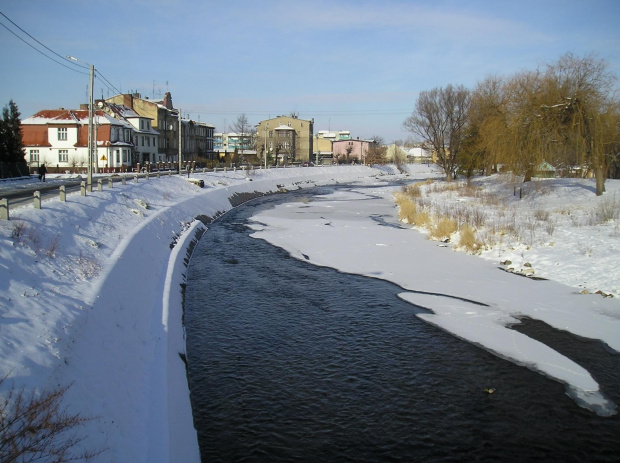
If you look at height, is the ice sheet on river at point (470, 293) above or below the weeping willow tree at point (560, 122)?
below

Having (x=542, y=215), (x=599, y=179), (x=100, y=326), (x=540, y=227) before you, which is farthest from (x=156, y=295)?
(x=599, y=179)

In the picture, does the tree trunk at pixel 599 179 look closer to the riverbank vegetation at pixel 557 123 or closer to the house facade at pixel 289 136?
the riverbank vegetation at pixel 557 123

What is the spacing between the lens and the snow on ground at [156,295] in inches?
315

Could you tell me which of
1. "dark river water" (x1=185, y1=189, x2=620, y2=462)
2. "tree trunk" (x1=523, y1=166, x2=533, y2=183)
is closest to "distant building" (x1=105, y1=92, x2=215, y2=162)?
"tree trunk" (x1=523, y1=166, x2=533, y2=183)

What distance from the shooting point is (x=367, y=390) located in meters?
10.1

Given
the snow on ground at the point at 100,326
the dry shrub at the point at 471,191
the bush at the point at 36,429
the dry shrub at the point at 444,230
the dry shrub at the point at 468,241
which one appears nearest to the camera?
the bush at the point at 36,429

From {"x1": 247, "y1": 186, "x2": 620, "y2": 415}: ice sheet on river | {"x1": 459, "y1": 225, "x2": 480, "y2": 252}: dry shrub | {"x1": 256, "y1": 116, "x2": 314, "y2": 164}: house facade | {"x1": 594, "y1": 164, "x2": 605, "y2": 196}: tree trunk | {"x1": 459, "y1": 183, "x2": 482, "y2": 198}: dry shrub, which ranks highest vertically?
{"x1": 256, "y1": 116, "x2": 314, "y2": 164}: house facade

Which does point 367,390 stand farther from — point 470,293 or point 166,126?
point 166,126

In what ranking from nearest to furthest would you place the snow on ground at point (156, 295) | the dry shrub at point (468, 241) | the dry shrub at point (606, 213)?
1. the snow on ground at point (156, 295)
2. the dry shrub at point (468, 241)
3. the dry shrub at point (606, 213)

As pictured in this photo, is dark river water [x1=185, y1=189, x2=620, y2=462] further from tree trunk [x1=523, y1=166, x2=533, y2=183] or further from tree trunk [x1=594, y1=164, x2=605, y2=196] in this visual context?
tree trunk [x1=523, y1=166, x2=533, y2=183]

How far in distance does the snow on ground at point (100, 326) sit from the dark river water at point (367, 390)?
0.72 m

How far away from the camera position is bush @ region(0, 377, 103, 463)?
5910mm

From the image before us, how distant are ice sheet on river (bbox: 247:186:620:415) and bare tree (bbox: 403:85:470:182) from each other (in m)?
37.3

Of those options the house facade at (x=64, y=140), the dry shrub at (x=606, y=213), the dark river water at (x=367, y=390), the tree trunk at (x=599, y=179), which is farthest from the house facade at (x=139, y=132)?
the dark river water at (x=367, y=390)
